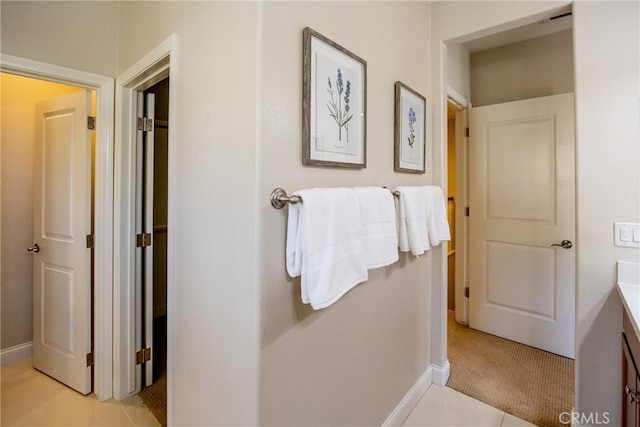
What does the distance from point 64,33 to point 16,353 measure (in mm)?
2320

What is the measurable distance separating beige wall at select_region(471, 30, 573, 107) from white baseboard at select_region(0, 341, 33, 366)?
4317mm

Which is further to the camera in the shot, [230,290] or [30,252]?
[30,252]

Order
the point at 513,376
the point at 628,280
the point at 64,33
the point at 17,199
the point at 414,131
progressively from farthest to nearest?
1. the point at 17,199
2. the point at 513,376
3. the point at 414,131
4. the point at 64,33
5. the point at 628,280

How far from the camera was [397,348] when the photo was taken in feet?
5.76

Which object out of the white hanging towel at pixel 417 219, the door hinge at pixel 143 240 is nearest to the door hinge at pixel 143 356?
the door hinge at pixel 143 240

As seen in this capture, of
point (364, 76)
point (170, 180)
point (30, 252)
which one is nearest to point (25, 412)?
point (30, 252)

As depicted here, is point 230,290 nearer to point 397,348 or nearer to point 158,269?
point 397,348

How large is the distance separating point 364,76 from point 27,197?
8.82 ft

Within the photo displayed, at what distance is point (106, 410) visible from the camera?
1.90 meters

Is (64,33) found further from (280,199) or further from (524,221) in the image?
(524,221)

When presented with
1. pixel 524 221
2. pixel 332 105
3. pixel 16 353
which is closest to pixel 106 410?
pixel 16 353

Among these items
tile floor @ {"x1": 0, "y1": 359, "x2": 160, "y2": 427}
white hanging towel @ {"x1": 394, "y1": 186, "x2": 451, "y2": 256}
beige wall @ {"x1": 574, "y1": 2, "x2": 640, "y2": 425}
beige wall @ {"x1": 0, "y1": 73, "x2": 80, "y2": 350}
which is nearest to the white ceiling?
beige wall @ {"x1": 574, "y1": 2, "x2": 640, "y2": 425}

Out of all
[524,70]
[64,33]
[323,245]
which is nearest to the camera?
[323,245]

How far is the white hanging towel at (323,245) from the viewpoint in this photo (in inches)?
39.8
